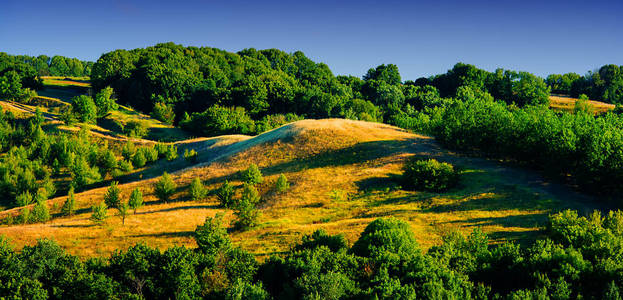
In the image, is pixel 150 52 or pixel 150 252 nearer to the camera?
pixel 150 252

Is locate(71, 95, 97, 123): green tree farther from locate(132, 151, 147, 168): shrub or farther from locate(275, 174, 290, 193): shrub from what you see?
locate(275, 174, 290, 193): shrub

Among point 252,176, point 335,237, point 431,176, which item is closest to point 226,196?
point 252,176

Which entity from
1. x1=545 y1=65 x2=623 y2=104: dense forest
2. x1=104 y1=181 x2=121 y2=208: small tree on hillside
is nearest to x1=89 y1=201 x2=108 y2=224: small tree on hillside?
x1=104 y1=181 x2=121 y2=208: small tree on hillside

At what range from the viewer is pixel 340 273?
74.9 feet

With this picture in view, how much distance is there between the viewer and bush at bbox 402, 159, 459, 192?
48.4 m

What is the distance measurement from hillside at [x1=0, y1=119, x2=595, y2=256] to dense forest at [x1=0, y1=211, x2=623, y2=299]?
770 centimetres

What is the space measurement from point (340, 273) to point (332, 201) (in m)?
24.7

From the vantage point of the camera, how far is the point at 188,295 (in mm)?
22797

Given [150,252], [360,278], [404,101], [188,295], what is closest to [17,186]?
[150,252]

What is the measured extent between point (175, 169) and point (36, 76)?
103623 millimetres

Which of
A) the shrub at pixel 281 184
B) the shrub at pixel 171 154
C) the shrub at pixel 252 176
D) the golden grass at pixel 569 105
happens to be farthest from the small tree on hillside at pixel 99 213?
the golden grass at pixel 569 105

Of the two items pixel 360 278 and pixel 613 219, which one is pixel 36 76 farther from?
pixel 613 219

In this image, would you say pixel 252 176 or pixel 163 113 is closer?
pixel 252 176

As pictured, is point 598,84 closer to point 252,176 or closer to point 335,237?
point 252,176
